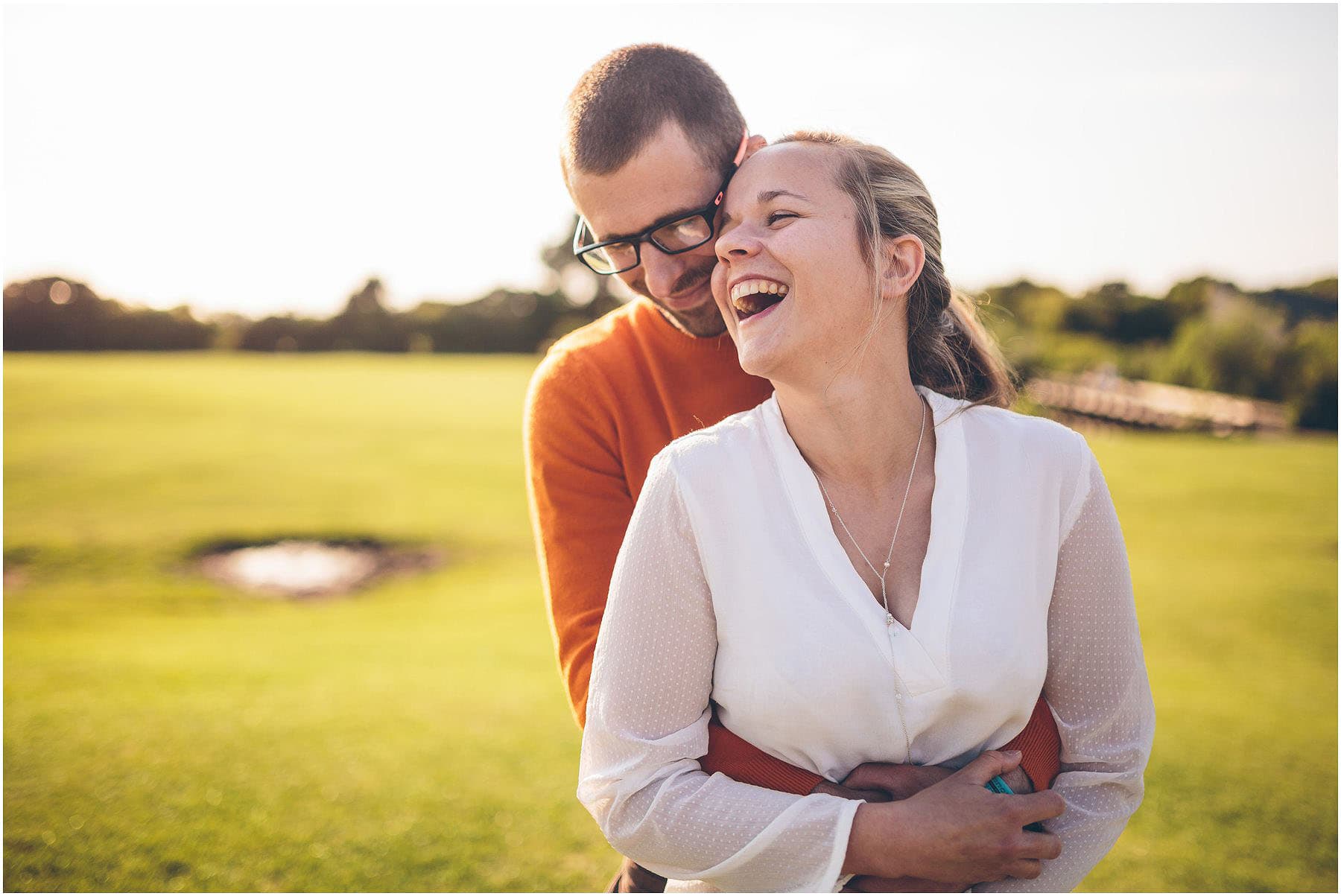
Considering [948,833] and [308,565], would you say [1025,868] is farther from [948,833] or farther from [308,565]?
[308,565]

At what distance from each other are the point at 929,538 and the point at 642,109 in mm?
1294

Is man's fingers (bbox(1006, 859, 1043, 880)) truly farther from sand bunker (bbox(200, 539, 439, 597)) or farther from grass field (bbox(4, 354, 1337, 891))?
sand bunker (bbox(200, 539, 439, 597))

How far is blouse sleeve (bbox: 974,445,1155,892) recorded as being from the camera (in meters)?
1.78

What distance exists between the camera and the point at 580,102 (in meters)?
2.39

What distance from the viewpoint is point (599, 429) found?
234 centimetres

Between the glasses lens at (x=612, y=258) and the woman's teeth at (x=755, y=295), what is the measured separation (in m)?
0.50

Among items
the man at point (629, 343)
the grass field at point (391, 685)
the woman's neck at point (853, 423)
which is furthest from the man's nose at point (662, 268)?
the grass field at point (391, 685)

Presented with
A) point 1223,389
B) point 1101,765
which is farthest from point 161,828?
point 1223,389

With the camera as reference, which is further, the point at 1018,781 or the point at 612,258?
the point at 612,258

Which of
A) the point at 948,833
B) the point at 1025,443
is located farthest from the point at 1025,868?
the point at 1025,443

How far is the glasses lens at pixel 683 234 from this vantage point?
2.24m

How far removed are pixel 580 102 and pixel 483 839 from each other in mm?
3363

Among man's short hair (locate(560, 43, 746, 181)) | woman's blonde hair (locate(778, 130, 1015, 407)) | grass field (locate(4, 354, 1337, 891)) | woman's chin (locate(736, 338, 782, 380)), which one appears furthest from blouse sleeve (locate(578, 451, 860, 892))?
grass field (locate(4, 354, 1337, 891))

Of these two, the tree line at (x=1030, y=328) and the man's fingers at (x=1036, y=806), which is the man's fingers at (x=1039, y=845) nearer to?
the man's fingers at (x=1036, y=806)
